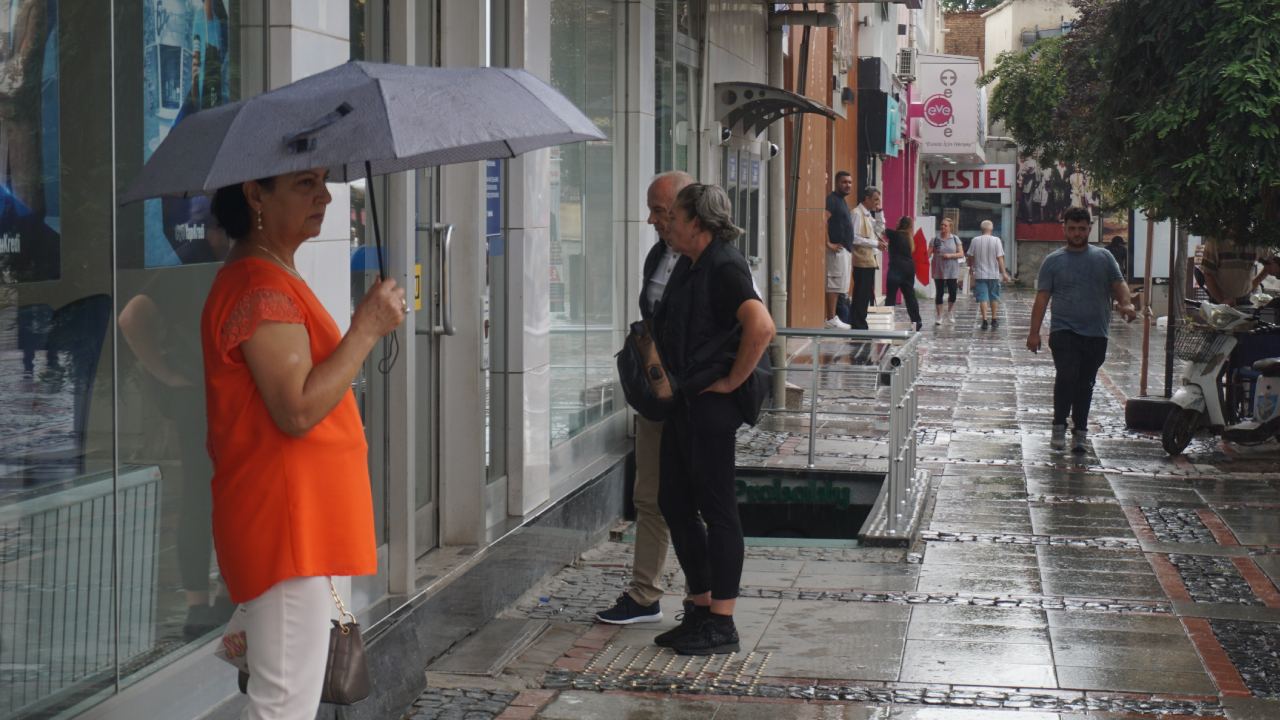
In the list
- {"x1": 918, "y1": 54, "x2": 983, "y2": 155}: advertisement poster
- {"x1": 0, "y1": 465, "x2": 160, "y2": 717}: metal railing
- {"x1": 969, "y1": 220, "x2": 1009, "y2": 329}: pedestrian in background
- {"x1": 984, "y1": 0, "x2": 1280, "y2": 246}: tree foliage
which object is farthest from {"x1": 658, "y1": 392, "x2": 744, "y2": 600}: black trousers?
{"x1": 918, "y1": 54, "x2": 983, "y2": 155}: advertisement poster

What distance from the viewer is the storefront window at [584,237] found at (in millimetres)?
9383

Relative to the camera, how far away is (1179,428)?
12570 millimetres

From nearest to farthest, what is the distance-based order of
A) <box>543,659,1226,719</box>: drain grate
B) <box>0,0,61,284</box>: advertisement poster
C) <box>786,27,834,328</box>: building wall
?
1. <box>0,0,61,284</box>: advertisement poster
2. <box>543,659,1226,719</box>: drain grate
3. <box>786,27,834,328</box>: building wall

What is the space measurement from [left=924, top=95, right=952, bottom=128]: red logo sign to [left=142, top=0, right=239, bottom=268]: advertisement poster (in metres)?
42.8

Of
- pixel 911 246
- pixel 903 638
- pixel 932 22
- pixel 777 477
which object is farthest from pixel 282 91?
pixel 932 22

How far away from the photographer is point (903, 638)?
268 inches

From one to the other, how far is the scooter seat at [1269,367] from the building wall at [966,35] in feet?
206

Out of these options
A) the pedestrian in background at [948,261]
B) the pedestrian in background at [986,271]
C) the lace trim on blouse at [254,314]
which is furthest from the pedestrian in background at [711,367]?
the pedestrian in background at [948,261]

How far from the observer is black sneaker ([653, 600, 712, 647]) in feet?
21.7

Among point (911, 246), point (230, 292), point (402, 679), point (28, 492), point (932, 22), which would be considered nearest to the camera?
point (230, 292)

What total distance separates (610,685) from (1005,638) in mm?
1803

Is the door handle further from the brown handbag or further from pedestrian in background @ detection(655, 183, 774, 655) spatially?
the brown handbag

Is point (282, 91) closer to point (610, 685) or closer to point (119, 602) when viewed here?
point (119, 602)

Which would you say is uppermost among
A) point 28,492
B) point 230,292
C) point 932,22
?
point 932,22
